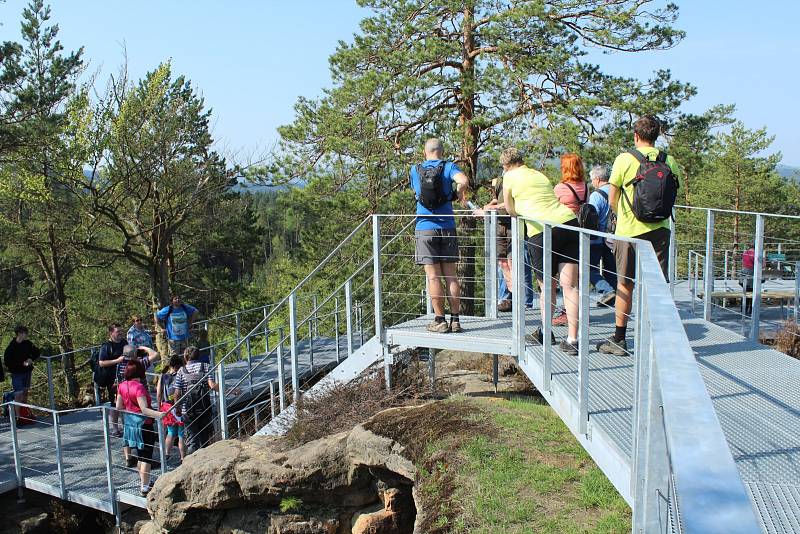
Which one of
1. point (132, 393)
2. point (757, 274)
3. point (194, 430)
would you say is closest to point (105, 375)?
point (132, 393)

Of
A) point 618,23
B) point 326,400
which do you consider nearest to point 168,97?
point 618,23

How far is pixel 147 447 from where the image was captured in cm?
859

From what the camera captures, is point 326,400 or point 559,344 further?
point 326,400

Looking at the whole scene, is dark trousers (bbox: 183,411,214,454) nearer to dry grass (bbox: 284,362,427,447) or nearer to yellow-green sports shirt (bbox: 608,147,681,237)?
dry grass (bbox: 284,362,427,447)

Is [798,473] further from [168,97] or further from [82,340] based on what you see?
[82,340]

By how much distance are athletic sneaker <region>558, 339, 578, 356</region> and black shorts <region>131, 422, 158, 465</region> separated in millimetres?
5113

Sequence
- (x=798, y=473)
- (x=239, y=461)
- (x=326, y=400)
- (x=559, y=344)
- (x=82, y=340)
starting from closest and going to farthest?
(x=798, y=473)
(x=559, y=344)
(x=239, y=461)
(x=326, y=400)
(x=82, y=340)

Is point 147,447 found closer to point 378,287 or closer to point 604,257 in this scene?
point 378,287

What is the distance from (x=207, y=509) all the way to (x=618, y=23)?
37.7 feet

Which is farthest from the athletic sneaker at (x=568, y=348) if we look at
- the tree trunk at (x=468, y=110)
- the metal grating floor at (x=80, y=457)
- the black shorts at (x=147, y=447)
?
the tree trunk at (x=468, y=110)

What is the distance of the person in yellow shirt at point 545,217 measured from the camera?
218 inches

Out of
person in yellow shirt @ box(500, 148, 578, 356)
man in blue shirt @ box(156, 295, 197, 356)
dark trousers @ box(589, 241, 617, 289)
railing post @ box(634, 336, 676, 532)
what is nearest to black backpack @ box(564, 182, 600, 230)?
person in yellow shirt @ box(500, 148, 578, 356)

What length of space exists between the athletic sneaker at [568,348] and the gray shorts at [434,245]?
156 cm

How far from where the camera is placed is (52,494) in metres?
8.77
